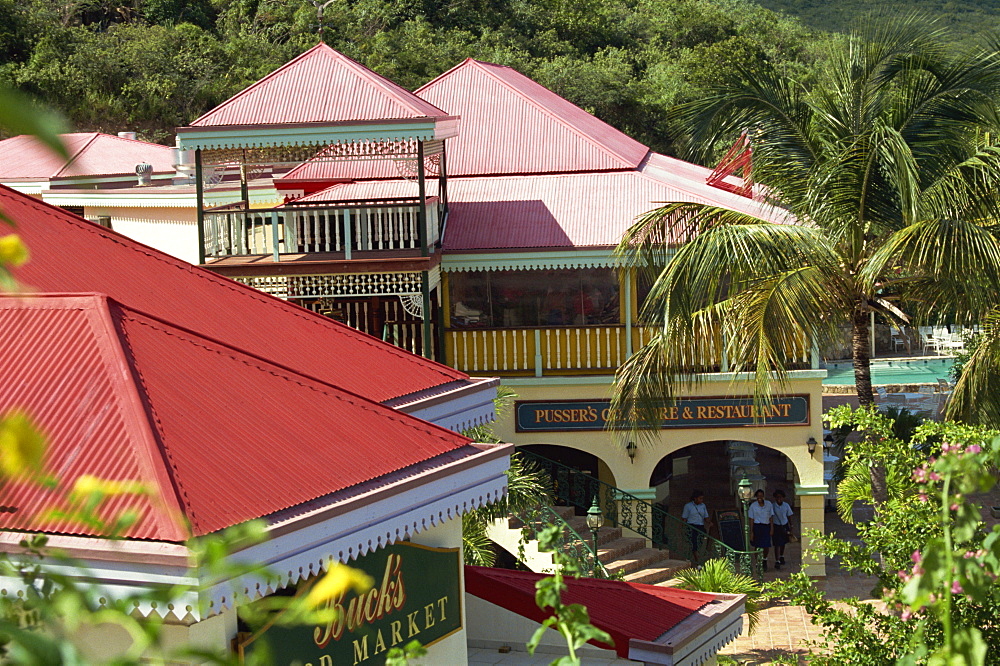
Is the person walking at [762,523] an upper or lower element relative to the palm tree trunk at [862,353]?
lower

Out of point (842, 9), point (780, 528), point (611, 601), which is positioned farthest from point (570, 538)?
point (842, 9)

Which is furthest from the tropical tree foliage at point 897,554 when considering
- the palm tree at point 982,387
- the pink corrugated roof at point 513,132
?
the pink corrugated roof at point 513,132

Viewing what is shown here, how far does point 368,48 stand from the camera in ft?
146

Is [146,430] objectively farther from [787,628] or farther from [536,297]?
[536,297]

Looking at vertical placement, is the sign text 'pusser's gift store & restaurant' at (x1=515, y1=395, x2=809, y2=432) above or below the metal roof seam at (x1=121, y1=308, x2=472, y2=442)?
below

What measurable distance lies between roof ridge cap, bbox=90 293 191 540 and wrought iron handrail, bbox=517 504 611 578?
25.5 ft

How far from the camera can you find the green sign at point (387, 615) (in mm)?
6559

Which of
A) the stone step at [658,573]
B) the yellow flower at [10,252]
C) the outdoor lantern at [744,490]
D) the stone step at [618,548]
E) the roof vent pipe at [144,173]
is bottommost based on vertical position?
the stone step at [658,573]

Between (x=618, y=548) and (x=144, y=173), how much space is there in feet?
38.5

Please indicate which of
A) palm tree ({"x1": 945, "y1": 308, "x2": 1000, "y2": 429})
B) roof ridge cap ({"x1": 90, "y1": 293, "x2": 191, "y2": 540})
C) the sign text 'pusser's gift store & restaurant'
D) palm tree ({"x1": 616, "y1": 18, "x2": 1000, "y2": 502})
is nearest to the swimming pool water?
the sign text 'pusser's gift store & restaurant'

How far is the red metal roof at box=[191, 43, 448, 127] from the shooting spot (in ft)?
53.1

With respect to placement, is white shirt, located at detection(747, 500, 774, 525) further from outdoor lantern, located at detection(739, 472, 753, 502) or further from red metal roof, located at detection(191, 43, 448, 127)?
red metal roof, located at detection(191, 43, 448, 127)

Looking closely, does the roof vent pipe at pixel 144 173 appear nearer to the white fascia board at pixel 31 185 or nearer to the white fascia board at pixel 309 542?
the white fascia board at pixel 31 185

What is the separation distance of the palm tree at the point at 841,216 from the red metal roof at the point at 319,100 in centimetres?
384
